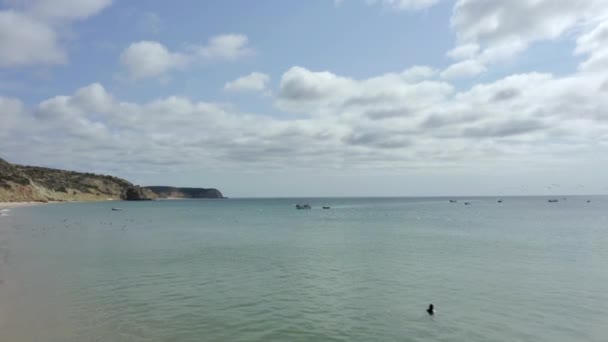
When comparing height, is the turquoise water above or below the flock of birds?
below

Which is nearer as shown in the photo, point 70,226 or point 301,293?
point 301,293

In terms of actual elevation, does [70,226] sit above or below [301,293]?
above

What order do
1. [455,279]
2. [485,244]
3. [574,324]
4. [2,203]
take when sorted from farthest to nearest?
[2,203] < [485,244] < [455,279] < [574,324]

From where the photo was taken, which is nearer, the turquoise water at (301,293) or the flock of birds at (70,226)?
the turquoise water at (301,293)

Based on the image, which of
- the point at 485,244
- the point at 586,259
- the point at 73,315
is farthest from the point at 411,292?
the point at 485,244

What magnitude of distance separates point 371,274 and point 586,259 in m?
21.2

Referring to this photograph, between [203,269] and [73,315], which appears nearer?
[73,315]

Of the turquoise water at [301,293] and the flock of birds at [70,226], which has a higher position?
the flock of birds at [70,226]

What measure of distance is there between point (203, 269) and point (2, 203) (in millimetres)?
157628

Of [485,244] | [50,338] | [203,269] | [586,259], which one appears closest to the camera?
[50,338]

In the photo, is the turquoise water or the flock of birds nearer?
the turquoise water

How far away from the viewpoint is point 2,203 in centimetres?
15125

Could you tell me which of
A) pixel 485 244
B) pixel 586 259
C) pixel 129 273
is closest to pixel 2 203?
pixel 129 273

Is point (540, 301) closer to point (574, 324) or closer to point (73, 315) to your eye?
point (574, 324)
